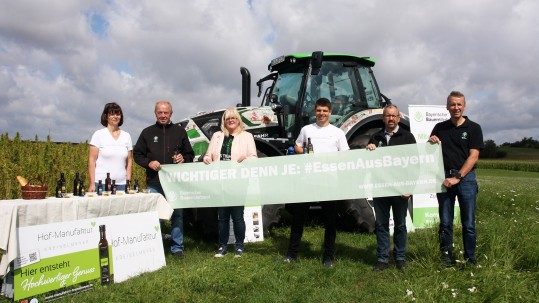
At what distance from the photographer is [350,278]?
401 centimetres

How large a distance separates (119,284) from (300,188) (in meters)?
2.02

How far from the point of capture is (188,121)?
688cm

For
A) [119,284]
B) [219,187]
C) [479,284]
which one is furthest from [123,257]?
[479,284]

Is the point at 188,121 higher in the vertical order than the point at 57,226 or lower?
higher

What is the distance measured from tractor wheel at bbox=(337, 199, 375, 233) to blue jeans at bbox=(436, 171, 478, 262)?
74.7 inches

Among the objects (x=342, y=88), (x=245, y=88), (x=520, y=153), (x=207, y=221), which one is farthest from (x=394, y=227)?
(x=520, y=153)

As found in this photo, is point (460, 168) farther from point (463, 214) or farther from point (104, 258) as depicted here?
point (104, 258)

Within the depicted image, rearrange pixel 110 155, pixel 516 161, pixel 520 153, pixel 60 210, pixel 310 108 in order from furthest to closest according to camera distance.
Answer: pixel 520 153 → pixel 516 161 → pixel 310 108 → pixel 110 155 → pixel 60 210

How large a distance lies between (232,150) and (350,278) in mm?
1813

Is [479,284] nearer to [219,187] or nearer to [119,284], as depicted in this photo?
[219,187]

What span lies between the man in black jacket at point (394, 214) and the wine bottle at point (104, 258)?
2.61 metres

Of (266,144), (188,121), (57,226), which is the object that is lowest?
(57,226)

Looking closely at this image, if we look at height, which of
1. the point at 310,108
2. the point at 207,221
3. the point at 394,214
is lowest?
the point at 207,221

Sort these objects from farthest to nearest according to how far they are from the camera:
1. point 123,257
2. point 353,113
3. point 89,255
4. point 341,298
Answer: point 353,113
point 123,257
point 89,255
point 341,298
